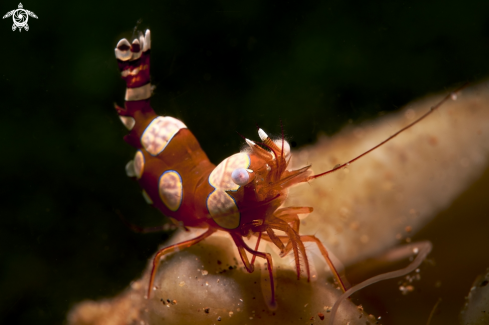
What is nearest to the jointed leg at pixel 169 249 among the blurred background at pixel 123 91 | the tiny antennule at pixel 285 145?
the blurred background at pixel 123 91

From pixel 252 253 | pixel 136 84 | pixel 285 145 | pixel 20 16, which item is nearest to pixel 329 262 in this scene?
pixel 252 253

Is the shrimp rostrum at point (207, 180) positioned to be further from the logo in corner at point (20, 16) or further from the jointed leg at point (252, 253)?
the logo in corner at point (20, 16)

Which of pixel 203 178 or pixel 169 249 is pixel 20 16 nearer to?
pixel 203 178

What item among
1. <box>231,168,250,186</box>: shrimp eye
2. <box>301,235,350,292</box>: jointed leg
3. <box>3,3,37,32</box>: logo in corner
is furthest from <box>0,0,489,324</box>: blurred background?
<box>301,235,350,292</box>: jointed leg

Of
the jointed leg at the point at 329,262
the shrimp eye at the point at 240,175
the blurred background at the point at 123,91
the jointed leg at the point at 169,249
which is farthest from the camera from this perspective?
the blurred background at the point at 123,91

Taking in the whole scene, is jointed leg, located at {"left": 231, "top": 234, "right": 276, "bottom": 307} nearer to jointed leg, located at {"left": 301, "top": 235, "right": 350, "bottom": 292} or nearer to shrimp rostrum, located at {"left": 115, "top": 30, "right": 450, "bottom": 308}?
shrimp rostrum, located at {"left": 115, "top": 30, "right": 450, "bottom": 308}

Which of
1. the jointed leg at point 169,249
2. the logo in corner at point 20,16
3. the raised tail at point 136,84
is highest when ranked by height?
the logo in corner at point 20,16
